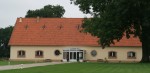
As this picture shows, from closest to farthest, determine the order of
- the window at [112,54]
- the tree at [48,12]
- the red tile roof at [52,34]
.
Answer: the window at [112,54] → the red tile roof at [52,34] → the tree at [48,12]

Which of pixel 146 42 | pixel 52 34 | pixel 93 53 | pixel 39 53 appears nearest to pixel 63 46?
pixel 52 34

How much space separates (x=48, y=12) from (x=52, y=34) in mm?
25366

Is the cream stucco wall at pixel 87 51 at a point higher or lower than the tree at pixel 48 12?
lower

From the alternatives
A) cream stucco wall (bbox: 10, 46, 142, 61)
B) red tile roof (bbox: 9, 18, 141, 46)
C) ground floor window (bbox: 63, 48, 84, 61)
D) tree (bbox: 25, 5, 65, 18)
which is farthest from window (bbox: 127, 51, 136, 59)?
tree (bbox: 25, 5, 65, 18)

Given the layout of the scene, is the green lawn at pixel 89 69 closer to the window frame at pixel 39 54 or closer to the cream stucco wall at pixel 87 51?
the cream stucco wall at pixel 87 51

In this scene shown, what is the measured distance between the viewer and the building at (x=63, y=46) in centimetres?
7412

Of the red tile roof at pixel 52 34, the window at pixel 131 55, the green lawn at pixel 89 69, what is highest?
the red tile roof at pixel 52 34

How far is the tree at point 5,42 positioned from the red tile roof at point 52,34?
16286mm

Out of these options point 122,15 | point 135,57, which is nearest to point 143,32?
point 122,15

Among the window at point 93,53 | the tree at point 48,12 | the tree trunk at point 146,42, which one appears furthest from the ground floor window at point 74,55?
the tree at point 48,12

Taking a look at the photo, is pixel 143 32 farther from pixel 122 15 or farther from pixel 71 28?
pixel 71 28

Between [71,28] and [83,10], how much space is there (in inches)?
880

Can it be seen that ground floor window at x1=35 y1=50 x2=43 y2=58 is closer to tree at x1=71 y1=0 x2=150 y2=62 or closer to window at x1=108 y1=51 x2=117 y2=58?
window at x1=108 y1=51 x2=117 y2=58

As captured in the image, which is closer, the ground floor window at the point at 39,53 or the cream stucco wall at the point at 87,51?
the cream stucco wall at the point at 87,51
